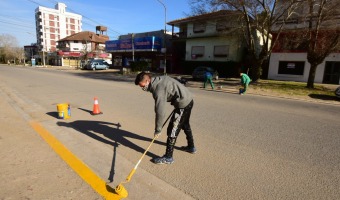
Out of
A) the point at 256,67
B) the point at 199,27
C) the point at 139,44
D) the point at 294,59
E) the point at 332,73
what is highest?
the point at 199,27

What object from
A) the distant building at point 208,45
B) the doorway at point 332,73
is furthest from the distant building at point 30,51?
the doorway at point 332,73

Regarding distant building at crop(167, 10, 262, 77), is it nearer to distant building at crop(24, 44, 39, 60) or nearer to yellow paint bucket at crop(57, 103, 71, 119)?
yellow paint bucket at crop(57, 103, 71, 119)

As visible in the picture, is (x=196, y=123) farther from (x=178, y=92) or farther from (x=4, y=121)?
(x=4, y=121)

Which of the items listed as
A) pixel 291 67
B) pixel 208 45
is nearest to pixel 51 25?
pixel 208 45

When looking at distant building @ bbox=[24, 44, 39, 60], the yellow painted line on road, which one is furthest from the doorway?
distant building @ bbox=[24, 44, 39, 60]

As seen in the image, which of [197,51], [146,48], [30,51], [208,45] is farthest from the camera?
[30,51]

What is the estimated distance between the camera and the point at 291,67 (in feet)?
72.2

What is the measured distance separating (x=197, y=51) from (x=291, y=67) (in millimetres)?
11194

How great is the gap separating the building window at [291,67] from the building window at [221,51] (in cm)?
593

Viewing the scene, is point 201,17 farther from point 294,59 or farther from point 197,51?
point 294,59

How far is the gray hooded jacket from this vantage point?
11.1ft

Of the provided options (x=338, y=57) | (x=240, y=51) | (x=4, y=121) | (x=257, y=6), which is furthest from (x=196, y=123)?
(x=240, y=51)

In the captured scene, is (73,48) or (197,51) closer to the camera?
(197,51)

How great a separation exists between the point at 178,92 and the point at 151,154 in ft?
4.08
